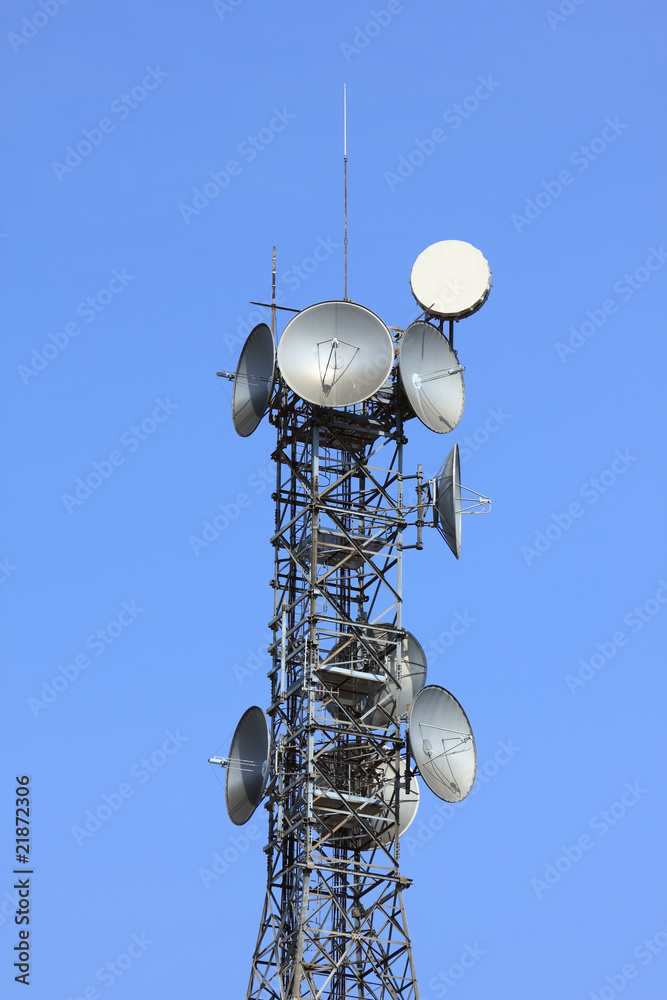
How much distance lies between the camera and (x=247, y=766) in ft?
212

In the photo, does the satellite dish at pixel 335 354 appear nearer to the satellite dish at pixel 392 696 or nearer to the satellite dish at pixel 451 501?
the satellite dish at pixel 451 501

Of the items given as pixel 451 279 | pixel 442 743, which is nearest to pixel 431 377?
pixel 451 279

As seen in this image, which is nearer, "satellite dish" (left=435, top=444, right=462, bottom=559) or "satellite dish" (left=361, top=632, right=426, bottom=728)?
"satellite dish" (left=361, top=632, right=426, bottom=728)

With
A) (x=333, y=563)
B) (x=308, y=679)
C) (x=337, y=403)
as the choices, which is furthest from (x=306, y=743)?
(x=337, y=403)

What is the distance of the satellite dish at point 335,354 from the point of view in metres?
65.2

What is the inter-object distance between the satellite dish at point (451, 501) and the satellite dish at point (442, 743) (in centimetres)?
497

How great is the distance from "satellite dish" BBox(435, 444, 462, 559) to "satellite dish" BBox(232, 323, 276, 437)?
6.30 m

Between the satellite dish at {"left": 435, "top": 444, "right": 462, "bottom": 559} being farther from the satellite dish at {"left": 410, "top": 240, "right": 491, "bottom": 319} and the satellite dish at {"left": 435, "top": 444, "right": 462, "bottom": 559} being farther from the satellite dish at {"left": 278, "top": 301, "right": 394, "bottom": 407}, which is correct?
the satellite dish at {"left": 410, "top": 240, "right": 491, "bottom": 319}

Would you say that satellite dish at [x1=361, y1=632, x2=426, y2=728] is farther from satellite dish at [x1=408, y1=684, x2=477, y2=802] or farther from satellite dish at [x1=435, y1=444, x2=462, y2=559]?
satellite dish at [x1=435, y1=444, x2=462, y2=559]

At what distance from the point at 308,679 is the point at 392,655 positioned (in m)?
3.21

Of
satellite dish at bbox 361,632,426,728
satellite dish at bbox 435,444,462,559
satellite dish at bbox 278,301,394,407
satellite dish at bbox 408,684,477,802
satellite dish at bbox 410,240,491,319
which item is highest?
satellite dish at bbox 410,240,491,319

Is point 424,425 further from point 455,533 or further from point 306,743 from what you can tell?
point 306,743

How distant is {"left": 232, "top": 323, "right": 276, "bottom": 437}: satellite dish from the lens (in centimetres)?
6756

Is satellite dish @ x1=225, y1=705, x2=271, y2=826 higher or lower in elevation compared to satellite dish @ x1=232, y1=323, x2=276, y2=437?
lower
